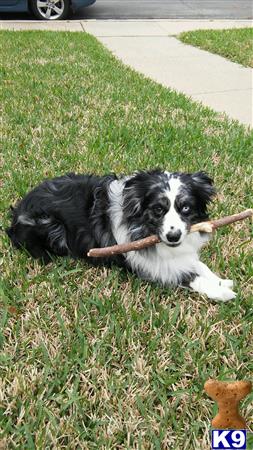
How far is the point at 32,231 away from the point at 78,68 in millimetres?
5457

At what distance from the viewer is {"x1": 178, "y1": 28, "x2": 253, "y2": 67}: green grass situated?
30.7 feet

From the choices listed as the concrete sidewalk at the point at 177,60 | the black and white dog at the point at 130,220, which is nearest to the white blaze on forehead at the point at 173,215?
the black and white dog at the point at 130,220

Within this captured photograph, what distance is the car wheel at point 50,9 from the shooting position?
12.8m

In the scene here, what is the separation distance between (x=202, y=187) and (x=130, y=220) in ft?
1.64

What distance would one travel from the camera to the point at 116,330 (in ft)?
9.25

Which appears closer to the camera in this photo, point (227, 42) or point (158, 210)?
point (158, 210)

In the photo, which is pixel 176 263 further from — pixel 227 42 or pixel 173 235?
pixel 227 42

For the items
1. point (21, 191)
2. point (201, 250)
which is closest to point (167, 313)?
point (201, 250)

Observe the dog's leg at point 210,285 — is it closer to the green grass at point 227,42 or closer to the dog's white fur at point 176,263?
the dog's white fur at point 176,263

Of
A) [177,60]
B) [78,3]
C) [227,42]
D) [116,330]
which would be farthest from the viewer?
[78,3]

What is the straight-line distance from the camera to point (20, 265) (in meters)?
3.45

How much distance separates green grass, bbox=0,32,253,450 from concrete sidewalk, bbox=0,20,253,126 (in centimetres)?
205

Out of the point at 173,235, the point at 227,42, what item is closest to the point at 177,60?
the point at 227,42

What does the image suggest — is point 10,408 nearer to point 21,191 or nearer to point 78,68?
point 21,191
